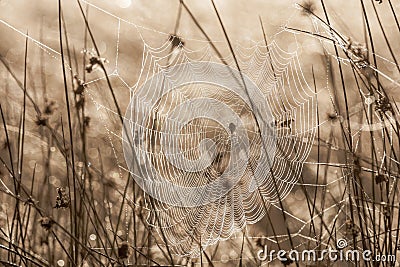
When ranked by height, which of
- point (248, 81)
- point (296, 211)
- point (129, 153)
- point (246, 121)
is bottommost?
point (296, 211)

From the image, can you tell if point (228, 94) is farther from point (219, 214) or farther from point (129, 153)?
point (129, 153)

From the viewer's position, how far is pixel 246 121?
4.29m

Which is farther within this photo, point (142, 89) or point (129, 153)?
point (142, 89)

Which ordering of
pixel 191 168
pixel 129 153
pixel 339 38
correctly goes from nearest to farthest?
pixel 339 38 → pixel 129 153 → pixel 191 168

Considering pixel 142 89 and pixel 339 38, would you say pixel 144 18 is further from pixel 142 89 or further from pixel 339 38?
pixel 339 38

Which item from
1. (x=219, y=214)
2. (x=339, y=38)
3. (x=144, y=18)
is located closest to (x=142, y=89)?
(x=144, y=18)

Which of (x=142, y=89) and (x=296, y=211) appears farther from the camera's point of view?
(x=142, y=89)

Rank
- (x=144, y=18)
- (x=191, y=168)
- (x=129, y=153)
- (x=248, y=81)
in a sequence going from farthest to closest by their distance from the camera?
(x=248, y=81), (x=191, y=168), (x=144, y=18), (x=129, y=153)

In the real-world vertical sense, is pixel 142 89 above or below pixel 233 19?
below

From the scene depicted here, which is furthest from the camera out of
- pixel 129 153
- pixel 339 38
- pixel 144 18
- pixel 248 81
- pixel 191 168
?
pixel 248 81

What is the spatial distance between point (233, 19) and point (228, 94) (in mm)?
650

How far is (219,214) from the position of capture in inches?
163

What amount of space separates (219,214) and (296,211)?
0.78 meters

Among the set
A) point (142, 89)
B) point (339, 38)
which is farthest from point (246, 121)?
point (339, 38)
